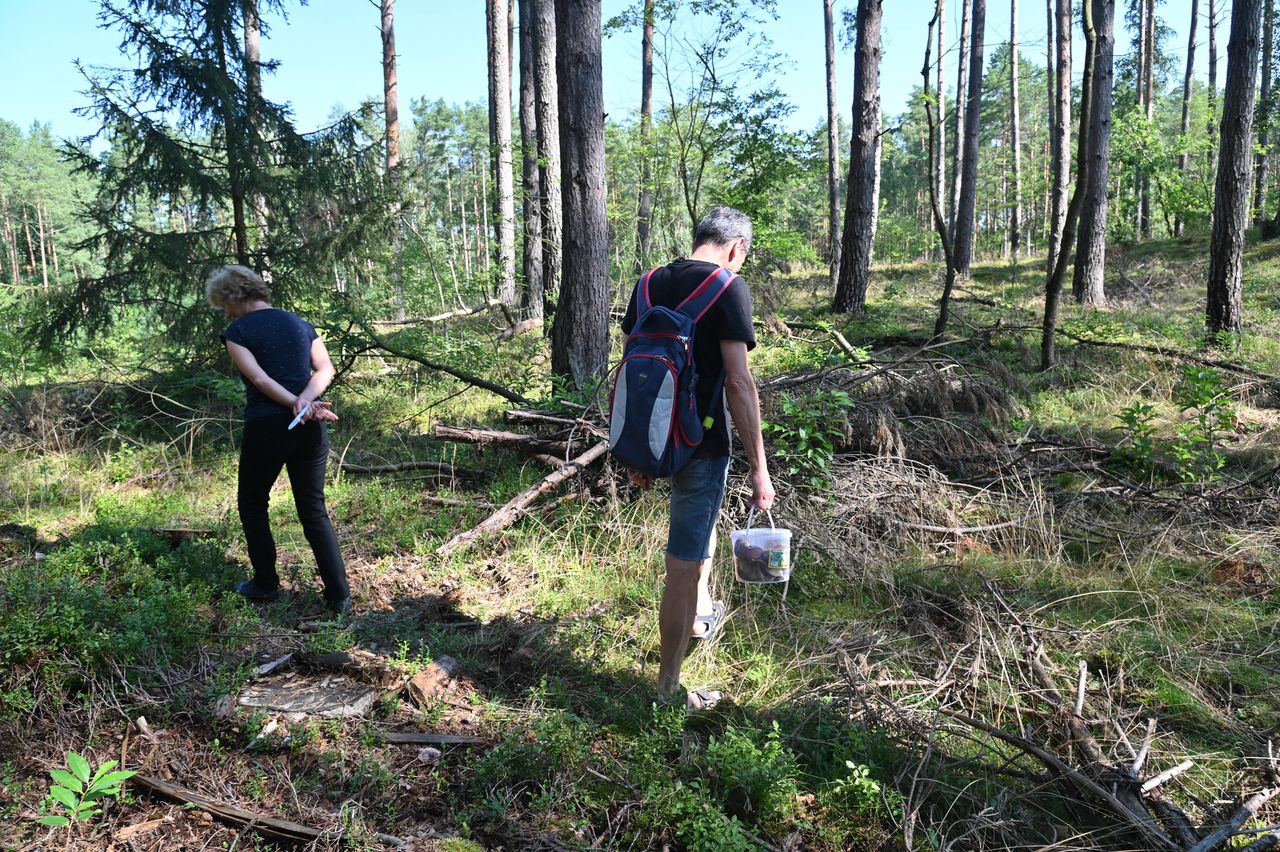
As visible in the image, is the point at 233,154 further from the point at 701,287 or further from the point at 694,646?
the point at 694,646

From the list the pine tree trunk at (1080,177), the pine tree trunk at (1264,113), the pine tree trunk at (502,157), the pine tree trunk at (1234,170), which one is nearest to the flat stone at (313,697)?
the pine tree trunk at (1080,177)

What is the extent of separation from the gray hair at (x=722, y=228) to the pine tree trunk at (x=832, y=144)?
12.9m

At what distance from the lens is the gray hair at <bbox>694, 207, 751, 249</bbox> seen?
2.99 m

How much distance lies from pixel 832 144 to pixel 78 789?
17.7 m

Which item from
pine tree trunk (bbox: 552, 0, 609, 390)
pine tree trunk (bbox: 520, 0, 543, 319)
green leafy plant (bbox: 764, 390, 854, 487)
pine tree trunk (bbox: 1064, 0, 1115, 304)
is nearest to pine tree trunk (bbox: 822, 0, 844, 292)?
pine tree trunk (bbox: 1064, 0, 1115, 304)

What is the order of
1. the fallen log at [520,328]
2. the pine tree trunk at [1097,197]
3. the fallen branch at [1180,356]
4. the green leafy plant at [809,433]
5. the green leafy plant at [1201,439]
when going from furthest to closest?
the pine tree trunk at [1097,197]
the fallen log at [520,328]
the fallen branch at [1180,356]
the green leafy plant at [1201,439]
the green leafy plant at [809,433]

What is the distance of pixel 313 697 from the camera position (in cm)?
303

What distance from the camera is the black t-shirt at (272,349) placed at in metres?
3.75

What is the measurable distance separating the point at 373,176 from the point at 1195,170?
2740cm

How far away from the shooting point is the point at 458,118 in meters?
53.9

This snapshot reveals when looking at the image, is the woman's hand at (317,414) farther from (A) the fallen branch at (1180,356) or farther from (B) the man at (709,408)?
(A) the fallen branch at (1180,356)

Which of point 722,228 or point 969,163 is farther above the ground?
point 969,163

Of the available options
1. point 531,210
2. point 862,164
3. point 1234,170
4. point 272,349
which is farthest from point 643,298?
point 862,164

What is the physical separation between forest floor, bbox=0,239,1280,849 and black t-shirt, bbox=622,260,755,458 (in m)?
1.17
